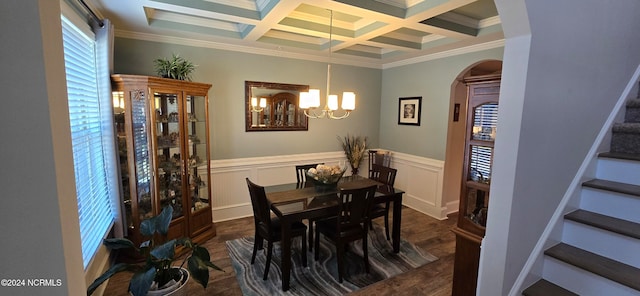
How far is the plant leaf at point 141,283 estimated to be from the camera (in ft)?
4.88

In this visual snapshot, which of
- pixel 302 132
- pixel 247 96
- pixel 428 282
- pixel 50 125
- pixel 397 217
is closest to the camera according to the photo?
pixel 50 125

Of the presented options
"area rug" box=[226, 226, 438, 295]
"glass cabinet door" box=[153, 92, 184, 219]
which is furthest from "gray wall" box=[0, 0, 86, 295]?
"glass cabinet door" box=[153, 92, 184, 219]

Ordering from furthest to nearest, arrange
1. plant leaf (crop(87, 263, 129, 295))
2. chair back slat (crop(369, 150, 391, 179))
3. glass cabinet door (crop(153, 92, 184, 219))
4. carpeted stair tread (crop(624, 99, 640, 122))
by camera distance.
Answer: chair back slat (crop(369, 150, 391, 179)) → glass cabinet door (crop(153, 92, 184, 219)) → carpeted stair tread (crop(624, 99, 640, 122)) → plant leaf (crop(87, 263, 129, 295))

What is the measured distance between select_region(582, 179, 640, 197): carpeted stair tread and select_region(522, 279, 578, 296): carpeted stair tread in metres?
0.61

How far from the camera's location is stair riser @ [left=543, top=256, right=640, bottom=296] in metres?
1.28

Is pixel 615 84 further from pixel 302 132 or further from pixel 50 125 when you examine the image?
pixel 302 132

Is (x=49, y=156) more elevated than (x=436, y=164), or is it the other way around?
(x=49, y=156)

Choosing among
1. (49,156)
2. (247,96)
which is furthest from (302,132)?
(49,156)

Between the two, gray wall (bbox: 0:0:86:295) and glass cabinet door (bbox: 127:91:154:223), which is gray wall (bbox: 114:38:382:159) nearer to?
glass cabinet door (bbox: 127:91:154:223)

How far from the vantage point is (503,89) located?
4.46 ft

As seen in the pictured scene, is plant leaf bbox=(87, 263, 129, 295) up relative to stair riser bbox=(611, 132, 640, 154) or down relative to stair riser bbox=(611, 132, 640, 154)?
down

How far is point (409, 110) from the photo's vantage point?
4.66 meters

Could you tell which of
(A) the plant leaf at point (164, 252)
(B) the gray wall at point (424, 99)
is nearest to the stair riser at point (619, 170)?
(B) the gray wall at point (424, 99)

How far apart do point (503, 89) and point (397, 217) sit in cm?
210
